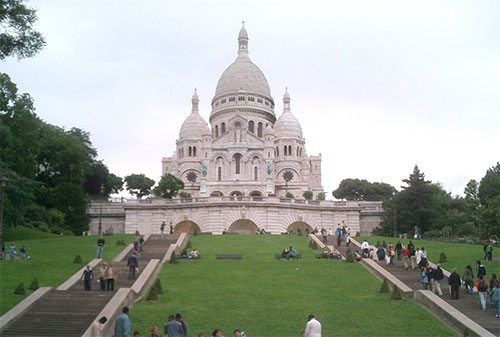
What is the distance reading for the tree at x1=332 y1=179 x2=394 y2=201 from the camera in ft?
329

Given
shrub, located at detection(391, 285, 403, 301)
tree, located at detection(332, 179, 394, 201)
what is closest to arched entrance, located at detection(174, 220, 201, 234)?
shrub, located at detection(391, 285, 403, 301)

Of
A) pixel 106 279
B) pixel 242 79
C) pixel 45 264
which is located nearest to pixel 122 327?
pixel 106 279

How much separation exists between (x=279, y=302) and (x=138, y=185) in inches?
2813

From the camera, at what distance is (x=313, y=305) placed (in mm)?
20609

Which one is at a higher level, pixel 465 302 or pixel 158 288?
pixel 158 288

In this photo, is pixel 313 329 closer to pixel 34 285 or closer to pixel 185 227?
pixel 34 285

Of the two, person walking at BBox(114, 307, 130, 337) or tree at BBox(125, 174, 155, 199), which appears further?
tree at BBox(125, 174, 155, 199)

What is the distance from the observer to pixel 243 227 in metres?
51.7

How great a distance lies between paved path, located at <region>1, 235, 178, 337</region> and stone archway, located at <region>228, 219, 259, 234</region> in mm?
27196

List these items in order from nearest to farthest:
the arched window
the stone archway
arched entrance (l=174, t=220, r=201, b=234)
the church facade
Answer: the stone archway, arched entrance (l=174, t=220, r=201, b=234), the church facade, the arched window

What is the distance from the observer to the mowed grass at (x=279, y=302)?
1823cm

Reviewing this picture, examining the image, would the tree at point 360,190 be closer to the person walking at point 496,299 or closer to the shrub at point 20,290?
the person walking at point 496,299

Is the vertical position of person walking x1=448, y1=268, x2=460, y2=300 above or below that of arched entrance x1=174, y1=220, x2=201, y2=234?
below

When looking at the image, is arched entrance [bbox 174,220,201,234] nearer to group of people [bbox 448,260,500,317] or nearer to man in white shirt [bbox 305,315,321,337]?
group of people [bbox 448,260,500,317]
